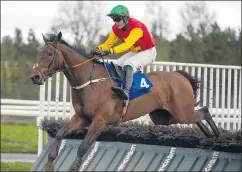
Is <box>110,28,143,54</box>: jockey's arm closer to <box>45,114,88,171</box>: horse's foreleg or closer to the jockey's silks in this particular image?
the jockey's silks

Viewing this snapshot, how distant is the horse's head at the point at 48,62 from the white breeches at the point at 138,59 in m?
1.13

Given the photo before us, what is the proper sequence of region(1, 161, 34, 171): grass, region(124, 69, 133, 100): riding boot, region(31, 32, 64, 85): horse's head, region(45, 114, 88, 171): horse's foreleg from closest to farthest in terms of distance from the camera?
region(31, 32, 64, 85): horse's head
region(45, 114, 88, 171): horse's foreleg
region(124, 69, 133, 100): riding boot
region(1, 161, 34, 171): grass

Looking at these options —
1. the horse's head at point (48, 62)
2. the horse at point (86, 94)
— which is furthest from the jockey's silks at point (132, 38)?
the horse's head at point (48, 62)

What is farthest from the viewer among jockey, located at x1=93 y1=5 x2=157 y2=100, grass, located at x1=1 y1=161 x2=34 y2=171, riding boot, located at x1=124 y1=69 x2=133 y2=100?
grass, located at x1=1 y1=161 x2=34 y2=171

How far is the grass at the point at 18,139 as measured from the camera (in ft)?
73.0

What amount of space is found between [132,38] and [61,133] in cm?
165

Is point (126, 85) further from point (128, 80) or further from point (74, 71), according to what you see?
point (74, 71)

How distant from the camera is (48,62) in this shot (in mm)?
10039

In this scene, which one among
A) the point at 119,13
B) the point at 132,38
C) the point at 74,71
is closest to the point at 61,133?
the point at 74,71

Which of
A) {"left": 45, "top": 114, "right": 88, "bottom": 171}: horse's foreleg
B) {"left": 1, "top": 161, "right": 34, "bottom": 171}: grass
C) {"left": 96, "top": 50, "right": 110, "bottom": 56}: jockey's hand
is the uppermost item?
{"left": 96, "top": 50, "right": 110, "bottom": 56}: jockey's hand


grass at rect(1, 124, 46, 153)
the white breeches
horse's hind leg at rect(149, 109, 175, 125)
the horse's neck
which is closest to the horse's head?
the horse's neck

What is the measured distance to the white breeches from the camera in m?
11.0

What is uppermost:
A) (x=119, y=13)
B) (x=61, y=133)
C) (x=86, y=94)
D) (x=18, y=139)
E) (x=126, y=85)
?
(x=119, y=13)

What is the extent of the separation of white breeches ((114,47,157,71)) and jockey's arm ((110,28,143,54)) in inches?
18.1
